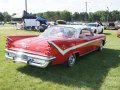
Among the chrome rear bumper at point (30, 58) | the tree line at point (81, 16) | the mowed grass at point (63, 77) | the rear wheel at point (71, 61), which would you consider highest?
the tree line at point (81, 16)

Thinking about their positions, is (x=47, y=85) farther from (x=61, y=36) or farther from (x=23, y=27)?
(x=23, y=27)

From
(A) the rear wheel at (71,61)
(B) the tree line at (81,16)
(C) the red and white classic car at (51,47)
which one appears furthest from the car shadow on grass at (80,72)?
(B) the tree line at (81,16)

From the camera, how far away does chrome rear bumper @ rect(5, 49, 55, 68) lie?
20.1ft

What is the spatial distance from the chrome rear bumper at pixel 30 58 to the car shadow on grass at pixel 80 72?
0.40 meters

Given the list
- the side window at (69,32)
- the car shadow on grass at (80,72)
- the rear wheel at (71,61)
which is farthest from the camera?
the side window at (69,32)

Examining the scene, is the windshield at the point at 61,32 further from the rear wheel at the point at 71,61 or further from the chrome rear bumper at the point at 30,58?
the chrome rear bumper at the point at 30,58

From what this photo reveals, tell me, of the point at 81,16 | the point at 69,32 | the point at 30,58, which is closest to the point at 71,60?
the point at 69,32

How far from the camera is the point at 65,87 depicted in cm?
554

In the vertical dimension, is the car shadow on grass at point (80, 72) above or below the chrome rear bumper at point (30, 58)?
below

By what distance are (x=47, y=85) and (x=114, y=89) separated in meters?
1.71

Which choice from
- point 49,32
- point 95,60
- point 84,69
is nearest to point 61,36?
point 49,32

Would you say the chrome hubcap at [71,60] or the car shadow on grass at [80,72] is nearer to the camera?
the car shadow on grass at [80,72]

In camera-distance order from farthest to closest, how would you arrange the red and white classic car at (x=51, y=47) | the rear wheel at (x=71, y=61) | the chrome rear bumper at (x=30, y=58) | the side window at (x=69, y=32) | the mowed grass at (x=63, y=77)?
the side window at (x=69, y=32), the rear wheel at (x=71, y=61), the red and white classic car at (x=51, y=47), the chrome rear bumper at (x=30, y=58), the mowed grass at (x=63, y=77)

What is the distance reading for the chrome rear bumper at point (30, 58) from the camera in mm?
6113
